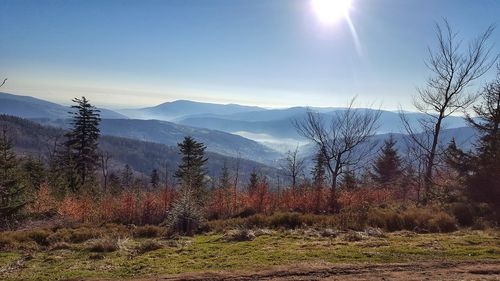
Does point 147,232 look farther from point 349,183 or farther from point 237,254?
point 349,183

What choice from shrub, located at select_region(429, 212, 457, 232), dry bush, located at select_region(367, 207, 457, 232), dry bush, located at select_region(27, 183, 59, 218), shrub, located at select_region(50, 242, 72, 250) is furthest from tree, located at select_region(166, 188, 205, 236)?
dry bush, located at select_region(27, 183, 59, 218)

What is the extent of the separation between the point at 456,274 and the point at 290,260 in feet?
11.9

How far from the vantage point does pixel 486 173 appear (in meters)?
17.0

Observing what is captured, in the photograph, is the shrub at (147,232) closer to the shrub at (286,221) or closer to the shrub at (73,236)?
the shrub at (73,236)

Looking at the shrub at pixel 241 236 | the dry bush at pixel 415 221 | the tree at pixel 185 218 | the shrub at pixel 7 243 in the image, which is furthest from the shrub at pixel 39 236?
the dry bush at pixel 415 221

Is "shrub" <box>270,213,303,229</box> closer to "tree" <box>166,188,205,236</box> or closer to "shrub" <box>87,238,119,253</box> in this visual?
"tree" <box>166,188,205,236</box>

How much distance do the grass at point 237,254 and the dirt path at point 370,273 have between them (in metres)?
0.64

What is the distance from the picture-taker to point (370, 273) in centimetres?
831

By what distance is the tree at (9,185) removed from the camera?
2248cm

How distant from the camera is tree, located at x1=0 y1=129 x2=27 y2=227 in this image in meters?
22.5

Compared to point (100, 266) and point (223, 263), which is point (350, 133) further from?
point (100, 266)

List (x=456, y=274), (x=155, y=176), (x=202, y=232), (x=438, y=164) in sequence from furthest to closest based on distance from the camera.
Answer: (x=155, y=176), (x=438, y=164), (x=202, y=232), (x=456, y=274)

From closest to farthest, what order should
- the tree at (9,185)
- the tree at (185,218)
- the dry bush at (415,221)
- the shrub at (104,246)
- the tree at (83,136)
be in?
the shrub at (104,246)
the dry bush at (415,221)
the tree at (185,218)
the tree at (9,185)
the tree at (83,136)

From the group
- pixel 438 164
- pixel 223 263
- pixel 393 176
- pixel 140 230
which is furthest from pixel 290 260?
pixel 393 176
